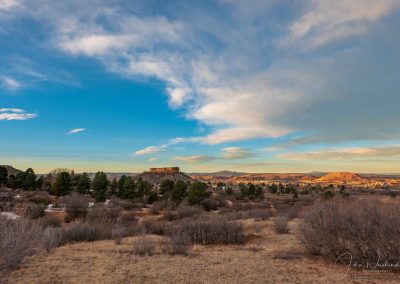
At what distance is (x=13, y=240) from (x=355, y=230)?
8.51 meters

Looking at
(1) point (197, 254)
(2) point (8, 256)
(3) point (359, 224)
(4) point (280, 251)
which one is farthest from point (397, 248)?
(2) point (8, 256)

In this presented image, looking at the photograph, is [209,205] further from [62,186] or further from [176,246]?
[176,246]

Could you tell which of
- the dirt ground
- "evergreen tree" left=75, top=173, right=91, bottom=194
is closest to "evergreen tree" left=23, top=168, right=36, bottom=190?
"evergreen tree" left=75, top=173, right=91, bottom=194

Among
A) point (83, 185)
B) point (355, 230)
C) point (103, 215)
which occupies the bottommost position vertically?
point (103, 215)

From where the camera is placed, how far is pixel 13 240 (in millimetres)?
6930

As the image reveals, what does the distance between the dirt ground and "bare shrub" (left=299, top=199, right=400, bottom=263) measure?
498mm

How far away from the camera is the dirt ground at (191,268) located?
8406mm

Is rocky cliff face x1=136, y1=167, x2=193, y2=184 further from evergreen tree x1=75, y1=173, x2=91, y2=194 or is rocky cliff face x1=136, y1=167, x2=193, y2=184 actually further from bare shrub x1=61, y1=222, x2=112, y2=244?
bare shrub x1=61, y1=222, x2=112, y2=244

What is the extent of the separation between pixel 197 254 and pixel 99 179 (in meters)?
48.3

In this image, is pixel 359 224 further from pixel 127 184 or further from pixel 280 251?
pixel 127 184

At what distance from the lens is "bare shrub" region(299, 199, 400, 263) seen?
8.93 meters

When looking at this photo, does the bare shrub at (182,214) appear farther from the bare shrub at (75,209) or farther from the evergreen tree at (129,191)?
the evergreen tree at (129,191)

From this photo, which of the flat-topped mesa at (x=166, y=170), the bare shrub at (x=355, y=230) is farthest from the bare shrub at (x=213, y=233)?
the flat-topped mesa at (x=166, y=170)

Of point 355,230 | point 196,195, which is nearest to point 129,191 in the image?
point 196,195
